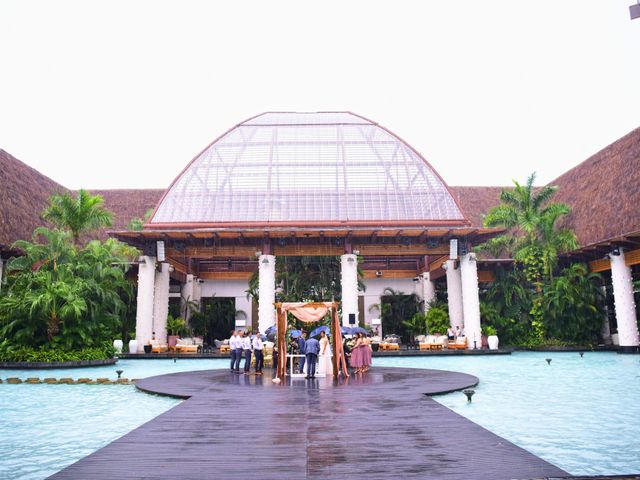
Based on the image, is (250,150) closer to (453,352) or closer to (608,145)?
(453,352)

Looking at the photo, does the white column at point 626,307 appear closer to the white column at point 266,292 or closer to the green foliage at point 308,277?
the green foliage at point 308,277

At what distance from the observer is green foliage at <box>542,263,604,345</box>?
100 feet

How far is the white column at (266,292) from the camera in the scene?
93.5 ft

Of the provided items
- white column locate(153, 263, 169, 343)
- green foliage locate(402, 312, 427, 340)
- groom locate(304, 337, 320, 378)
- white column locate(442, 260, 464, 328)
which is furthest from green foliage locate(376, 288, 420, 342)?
groom locate(304, 337, 320, 378)

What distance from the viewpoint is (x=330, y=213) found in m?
30.3

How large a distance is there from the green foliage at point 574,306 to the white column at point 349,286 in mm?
11888

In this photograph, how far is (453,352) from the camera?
28.9 m

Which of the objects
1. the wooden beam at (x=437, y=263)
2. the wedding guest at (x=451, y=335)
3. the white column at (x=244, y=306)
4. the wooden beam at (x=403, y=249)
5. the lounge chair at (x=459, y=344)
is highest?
the wooden beam at (x=403, y=249)

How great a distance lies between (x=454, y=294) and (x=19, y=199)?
91.5 ft

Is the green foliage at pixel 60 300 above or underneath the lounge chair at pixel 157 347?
above

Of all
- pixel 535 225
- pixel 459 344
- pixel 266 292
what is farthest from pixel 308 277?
pixel 535 225

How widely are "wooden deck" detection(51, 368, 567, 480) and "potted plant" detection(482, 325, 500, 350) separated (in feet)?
66.1

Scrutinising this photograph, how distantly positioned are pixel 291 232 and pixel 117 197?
849 inches

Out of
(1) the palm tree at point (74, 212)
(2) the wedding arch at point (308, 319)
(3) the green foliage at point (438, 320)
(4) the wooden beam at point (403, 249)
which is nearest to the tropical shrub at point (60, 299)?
(1) the palm tree at point (74, 212)
